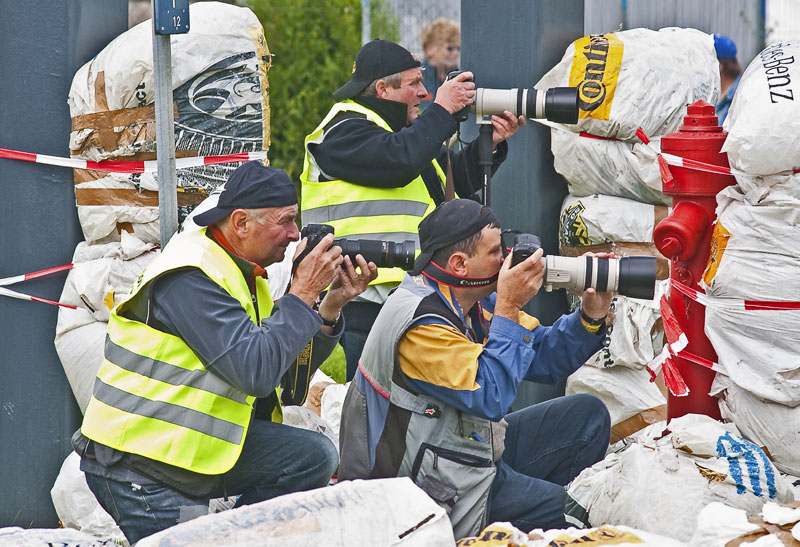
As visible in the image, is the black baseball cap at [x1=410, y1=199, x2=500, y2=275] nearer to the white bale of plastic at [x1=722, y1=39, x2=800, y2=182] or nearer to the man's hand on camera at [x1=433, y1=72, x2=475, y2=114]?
the white bale of plastic at [x1=722, y1=39, x2=800, y2=182]

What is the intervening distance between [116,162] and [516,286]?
6.53 feet

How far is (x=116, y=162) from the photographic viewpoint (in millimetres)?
4875

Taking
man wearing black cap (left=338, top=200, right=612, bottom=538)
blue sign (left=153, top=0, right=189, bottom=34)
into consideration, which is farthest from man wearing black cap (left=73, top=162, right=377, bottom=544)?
blue sign (left=153, top=0, right=189, bottom=34)

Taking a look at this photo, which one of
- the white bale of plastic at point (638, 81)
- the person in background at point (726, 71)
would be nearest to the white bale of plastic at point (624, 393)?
the white bale of plastic at point (638, 81)

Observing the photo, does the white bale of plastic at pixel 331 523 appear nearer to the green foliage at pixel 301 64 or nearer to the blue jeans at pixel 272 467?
the blue jeans at pixel 272 467

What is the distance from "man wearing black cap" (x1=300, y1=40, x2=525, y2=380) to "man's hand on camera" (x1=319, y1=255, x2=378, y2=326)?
27.8 inches

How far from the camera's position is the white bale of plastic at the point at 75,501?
4.48 meters

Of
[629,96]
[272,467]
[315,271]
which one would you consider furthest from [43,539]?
[629,96]

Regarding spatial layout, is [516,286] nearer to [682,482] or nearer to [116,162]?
[682,482]

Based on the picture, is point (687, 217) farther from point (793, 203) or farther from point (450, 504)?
→ point (450, 504)

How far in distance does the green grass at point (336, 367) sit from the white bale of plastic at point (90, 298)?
8.63 ft

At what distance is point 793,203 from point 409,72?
1.65 m

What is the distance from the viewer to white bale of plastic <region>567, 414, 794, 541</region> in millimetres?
3664

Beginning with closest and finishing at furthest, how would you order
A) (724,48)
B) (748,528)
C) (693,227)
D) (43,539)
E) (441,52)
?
(748,528) → (43,539) → (693,227) → (724,48) → (441,52)
